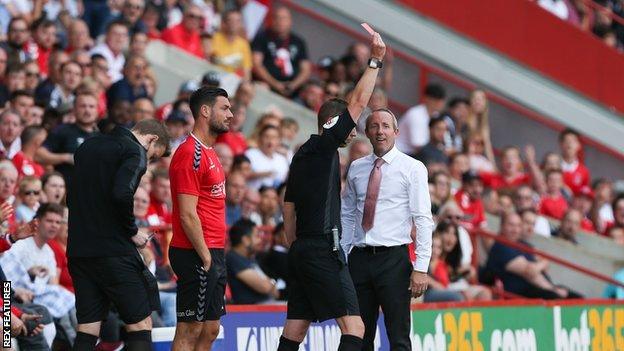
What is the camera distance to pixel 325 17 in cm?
2098

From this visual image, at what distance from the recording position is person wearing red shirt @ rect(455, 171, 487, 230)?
17562 mm

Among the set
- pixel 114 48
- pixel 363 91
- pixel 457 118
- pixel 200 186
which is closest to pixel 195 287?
pixel 200 186

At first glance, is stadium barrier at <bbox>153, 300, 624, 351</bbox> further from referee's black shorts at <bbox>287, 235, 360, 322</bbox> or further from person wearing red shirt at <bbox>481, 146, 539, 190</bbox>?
person wearing red shirt at <bbox>481, 146, 539, 190</bbox>

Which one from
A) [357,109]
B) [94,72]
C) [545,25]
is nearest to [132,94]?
[94,72]

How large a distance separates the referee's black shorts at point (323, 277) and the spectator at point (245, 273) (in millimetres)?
3316

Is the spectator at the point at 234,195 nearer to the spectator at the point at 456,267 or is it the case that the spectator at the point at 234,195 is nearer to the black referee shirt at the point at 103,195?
the spectator at the point at 456,267

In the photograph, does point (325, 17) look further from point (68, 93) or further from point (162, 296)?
point (162, 296)

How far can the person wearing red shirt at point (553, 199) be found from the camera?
19.5 metres

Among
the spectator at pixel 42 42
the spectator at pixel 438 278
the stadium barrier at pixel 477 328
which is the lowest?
the stadium barrier at pixel 477 328

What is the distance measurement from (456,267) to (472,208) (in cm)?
229

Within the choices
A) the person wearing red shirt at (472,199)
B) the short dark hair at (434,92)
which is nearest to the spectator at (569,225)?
the person wearing red shirt at (472,199)

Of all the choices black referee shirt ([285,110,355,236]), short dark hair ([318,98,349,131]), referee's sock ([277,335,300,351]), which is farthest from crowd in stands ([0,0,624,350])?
short dark hair ([318,98,349,131])

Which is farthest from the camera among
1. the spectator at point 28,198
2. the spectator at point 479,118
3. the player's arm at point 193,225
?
the spectator at point 479,118

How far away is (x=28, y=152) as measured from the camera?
1320 cm
